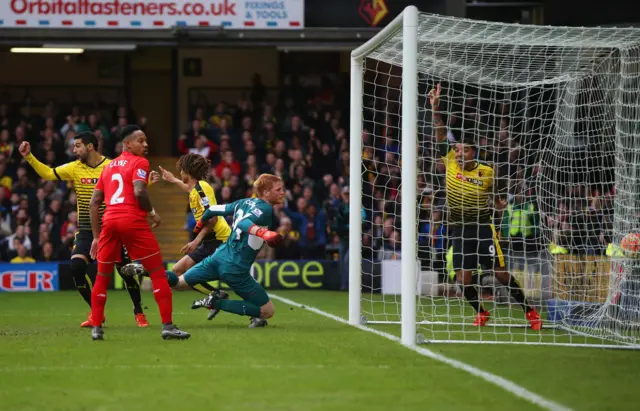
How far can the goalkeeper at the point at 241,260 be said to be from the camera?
1117 cm

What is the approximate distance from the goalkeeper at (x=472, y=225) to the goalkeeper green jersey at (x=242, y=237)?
2157 mm

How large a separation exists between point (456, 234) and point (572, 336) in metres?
1.72

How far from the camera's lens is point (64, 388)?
7.17 meters

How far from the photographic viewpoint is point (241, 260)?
1143 centimetres

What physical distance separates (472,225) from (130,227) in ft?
12.9

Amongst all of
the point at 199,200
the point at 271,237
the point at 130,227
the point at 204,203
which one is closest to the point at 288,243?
the point at 199,200

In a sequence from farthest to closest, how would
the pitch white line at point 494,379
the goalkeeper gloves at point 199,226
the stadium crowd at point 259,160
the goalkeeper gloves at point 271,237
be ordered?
the stadium crowd at point 259,160, the goalkeeper gloves at point 199,226, the goalkeeper gloves at point 271,237, the pitch white line at point 494,379

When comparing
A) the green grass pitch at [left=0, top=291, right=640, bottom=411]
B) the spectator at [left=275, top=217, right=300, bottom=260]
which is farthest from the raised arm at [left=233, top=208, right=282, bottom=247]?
the spectator at [left=275, top=217, right=300, bottom=260]

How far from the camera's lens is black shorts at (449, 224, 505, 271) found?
1197 centimetres

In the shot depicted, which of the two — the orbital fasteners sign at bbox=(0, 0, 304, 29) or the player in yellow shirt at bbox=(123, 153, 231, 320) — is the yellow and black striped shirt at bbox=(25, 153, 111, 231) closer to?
the player in yellow shirt at bbox=(123, 153, 231, 320)

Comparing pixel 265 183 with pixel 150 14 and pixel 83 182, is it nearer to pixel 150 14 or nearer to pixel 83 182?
pixel 83 182

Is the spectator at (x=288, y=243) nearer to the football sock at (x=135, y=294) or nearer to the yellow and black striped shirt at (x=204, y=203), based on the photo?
the yellow and black striped shirt at (x=204, y=203)

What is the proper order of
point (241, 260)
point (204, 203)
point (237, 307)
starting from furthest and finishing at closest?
point (204, 203)
point (241, 260)
point (237, 307)

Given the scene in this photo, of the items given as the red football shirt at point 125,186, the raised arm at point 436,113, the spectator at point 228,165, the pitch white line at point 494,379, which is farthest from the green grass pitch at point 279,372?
the spectator at point 228,165
